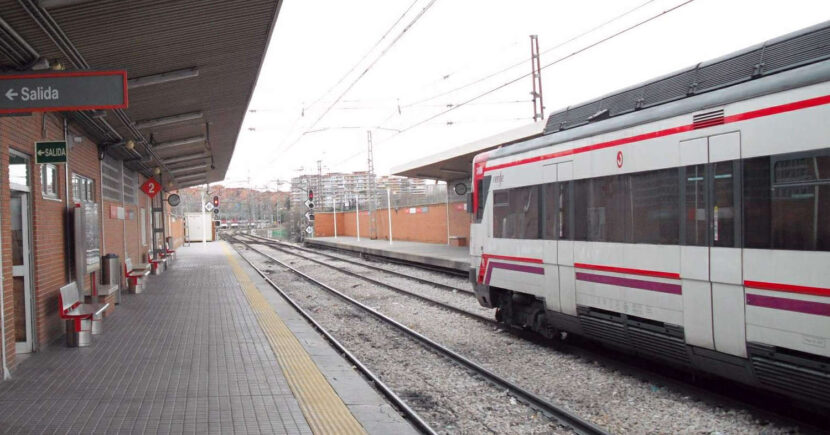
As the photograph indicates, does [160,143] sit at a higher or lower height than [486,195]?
higher

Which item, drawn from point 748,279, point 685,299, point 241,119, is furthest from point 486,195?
point 241,119

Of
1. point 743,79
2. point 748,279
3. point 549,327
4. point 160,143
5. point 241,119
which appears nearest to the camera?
point 748,279

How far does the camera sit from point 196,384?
629 cm

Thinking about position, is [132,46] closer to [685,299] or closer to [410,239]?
[685,299]

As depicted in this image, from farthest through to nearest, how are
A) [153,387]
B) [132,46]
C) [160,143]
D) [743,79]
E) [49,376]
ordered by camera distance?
[160,143] → [132,46] → [49,376] → [153,387] → [743,79]

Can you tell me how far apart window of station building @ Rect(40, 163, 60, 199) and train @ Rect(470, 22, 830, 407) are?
6.67m

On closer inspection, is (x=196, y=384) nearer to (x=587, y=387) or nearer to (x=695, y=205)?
(x=587, y=387)

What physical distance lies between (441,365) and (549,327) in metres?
1.61

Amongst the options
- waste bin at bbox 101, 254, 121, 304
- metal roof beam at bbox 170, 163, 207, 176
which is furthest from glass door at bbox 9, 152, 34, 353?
metal roof beam at bbox 170, 163, 207, 176

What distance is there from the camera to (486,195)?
921cm

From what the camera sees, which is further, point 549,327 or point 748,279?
point 549,327

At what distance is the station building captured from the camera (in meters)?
6.02

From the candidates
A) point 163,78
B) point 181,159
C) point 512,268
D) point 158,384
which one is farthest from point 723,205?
point 181,159

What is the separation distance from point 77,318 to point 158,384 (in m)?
2.56
